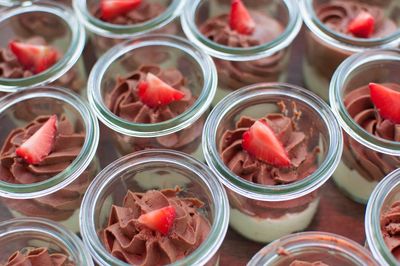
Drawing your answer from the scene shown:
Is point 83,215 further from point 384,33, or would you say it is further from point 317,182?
point 384,33

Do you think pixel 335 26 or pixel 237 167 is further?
pixel 335 26

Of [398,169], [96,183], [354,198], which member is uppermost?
[398,169]

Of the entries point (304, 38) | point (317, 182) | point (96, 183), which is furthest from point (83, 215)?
point (304, 38)

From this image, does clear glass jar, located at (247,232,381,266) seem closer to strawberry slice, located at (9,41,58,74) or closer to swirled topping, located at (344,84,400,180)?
swirled topping, located at (344,84,400,180)

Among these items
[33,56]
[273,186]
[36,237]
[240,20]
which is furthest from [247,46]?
[36,237]

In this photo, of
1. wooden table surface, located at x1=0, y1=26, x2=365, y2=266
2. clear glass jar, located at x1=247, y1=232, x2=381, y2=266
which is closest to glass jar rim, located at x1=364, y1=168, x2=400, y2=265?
clear glass jar, located at x1=247, y1=232, x2=381, y2=266

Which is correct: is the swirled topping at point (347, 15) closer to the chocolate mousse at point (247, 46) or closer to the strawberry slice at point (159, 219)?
the chocolate mousse at point (247, 46)

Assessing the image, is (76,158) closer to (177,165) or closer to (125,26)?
(177,165)
